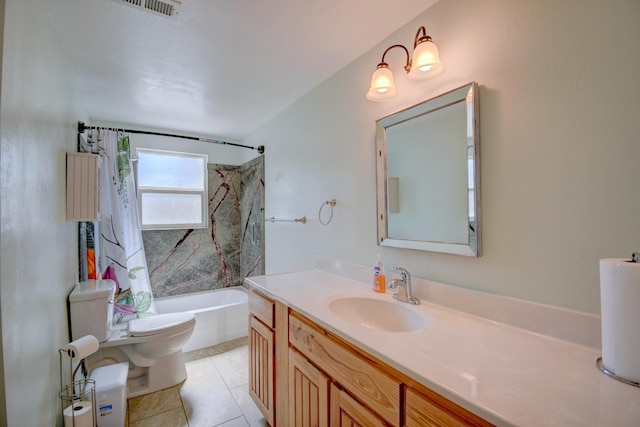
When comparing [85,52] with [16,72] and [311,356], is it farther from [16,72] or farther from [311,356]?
[311,356]

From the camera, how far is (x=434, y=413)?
0.69 metres

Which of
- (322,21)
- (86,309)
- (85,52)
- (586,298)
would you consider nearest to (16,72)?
(85,52)

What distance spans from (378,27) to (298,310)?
5.05 feet

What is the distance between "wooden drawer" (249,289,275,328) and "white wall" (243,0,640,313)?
2.42ft

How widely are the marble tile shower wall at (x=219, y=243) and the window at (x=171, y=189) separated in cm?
10

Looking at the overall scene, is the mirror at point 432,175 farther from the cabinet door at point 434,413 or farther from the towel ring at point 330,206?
the cabinet door at point 434,413

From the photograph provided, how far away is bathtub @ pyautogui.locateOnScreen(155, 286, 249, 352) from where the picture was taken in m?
2.71

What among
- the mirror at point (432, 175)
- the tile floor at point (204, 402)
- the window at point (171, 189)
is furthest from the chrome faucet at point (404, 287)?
the window at point (171, 189)

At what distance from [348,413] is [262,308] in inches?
31.1

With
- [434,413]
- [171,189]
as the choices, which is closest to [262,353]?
[434,413]

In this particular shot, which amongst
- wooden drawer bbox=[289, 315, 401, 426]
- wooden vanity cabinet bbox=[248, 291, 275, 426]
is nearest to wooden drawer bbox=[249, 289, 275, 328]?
wooden vanity cabinet bbox=[248, 291, 275, 426]

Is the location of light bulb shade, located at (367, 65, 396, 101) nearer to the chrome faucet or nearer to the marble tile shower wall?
the chrome faucet

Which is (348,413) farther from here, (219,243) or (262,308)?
(219,243)

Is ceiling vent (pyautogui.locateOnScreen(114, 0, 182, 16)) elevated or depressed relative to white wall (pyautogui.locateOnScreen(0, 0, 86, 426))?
elevated
